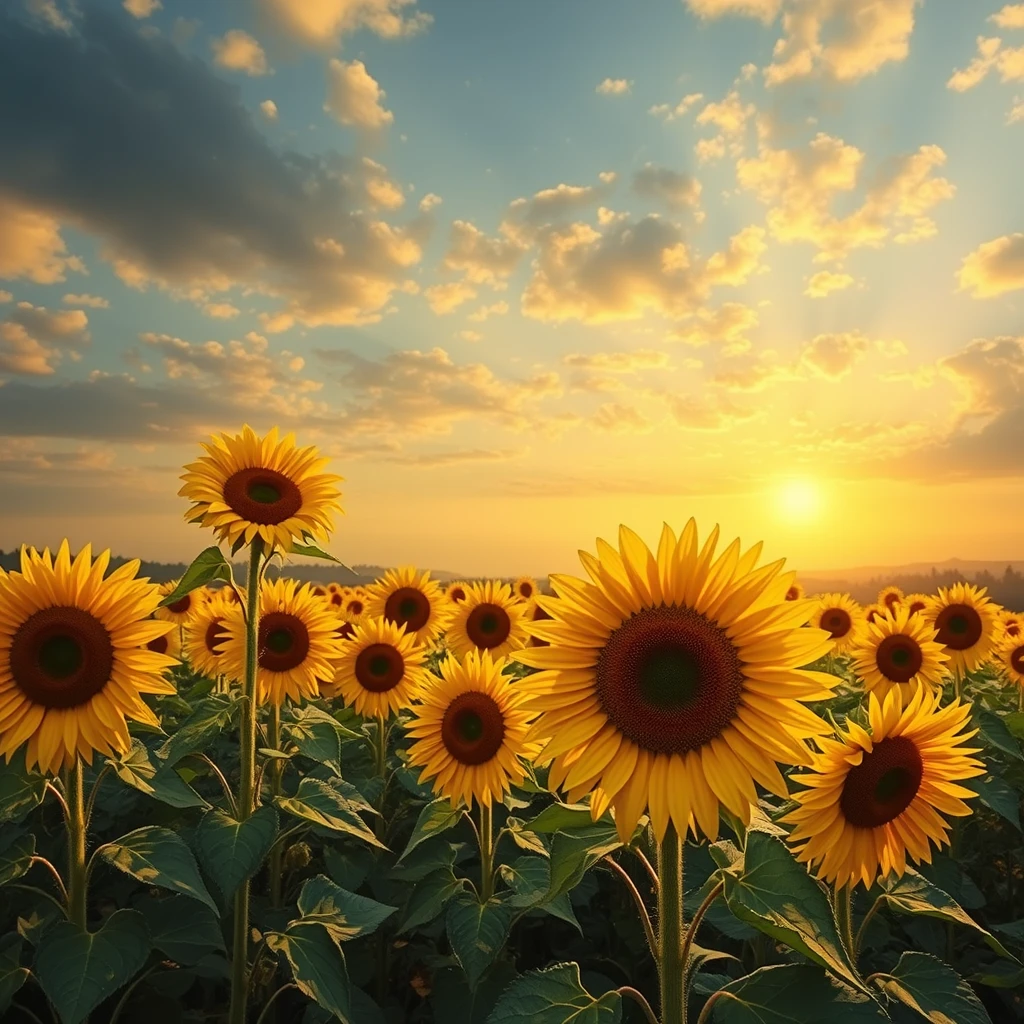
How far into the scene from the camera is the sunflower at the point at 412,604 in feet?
39.9

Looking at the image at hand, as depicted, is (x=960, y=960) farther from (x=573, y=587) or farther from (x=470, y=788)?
(x=573, y=587)

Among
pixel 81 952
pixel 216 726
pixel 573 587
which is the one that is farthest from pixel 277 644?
pixel 573 587

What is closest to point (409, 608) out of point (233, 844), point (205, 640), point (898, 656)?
point (205, 640)

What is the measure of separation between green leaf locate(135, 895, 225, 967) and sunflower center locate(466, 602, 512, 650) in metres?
6.98

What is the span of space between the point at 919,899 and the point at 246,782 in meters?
3.85

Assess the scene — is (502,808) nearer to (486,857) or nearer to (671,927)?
(486,857)

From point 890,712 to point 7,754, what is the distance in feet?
15.4

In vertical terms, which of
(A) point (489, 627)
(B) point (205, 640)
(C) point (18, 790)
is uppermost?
(A) point (489, 627)

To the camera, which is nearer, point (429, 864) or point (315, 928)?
point (315, 928)

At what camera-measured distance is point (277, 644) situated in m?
7.54

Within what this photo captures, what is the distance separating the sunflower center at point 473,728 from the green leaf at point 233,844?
1618 millimetres

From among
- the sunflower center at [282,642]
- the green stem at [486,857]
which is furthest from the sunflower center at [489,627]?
the green stem at [486,857]

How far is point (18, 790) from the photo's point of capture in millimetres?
4609

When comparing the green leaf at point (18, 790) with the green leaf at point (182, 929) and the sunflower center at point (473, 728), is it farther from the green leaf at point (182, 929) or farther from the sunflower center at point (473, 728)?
the sunflower center at point (473, 728)
